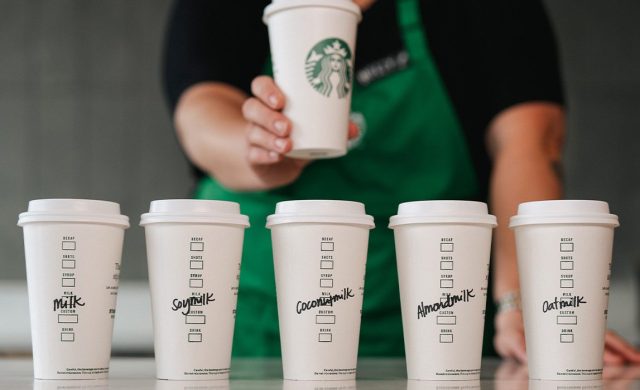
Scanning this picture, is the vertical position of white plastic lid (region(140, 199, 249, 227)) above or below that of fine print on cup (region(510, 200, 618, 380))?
above

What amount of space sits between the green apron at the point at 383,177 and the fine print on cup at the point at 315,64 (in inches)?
23.7

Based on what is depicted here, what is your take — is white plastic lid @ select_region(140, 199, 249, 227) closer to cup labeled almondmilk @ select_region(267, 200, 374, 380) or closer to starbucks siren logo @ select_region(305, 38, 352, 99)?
cup labeled almondmilk @ select_region(267, 200, 374, 380)

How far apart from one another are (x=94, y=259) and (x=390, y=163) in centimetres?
97

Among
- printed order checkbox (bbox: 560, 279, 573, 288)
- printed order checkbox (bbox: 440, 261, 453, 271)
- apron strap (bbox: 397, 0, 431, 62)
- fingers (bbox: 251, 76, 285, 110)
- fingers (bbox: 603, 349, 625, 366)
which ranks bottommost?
fingers (bbox: 603, 349, 625, 366)

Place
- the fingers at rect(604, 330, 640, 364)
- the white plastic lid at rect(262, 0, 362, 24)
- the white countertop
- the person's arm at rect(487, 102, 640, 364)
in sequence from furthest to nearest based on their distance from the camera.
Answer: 1. the person's arm at rect(487, 102, 640, 364)
2. the fingers at rect(604, 330, 640, 364)
3. the white plastic lid at rect(262, 0, 362, 24)
4. the white countertop

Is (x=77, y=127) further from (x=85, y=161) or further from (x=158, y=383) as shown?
(x=158, y=383)

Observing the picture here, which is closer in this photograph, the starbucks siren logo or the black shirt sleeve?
the starbucks siren logo

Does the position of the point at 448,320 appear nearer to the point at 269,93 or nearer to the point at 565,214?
the point at 565,214

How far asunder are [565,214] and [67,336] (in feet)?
1.78

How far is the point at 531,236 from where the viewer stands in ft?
3.09

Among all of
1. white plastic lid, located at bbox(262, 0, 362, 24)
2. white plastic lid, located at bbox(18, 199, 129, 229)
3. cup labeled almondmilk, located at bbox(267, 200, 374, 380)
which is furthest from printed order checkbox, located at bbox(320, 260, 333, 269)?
white plastic lid, located at bbox(262, 0, 362, 24)

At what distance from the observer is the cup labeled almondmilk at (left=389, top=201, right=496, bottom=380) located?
0.92 meters

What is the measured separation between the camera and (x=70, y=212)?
2.99 feet

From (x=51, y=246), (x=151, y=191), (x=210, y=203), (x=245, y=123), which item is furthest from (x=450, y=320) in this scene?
(x=151, y=191)
